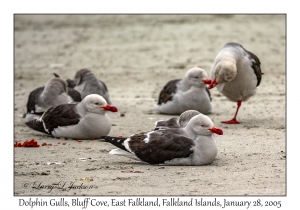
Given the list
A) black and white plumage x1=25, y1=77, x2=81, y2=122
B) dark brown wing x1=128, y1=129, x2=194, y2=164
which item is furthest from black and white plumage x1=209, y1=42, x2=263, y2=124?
dark brown wing x1=128, y1=129, x2=194, y2=164

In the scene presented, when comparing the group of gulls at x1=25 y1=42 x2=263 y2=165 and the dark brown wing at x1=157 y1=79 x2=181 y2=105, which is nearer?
the group of gulls at x1=25 y1=42 x2=263 y2=165

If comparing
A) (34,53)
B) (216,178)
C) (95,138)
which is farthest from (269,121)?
(34,53)

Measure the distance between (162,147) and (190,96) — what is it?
14.7 ft

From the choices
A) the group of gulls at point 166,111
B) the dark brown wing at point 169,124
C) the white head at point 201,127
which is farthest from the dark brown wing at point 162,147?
the dark brown wing at point 169,124

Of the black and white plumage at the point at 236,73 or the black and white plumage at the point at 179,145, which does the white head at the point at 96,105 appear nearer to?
the black and white plumage at the point at 179,145

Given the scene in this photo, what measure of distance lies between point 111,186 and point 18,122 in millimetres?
5419

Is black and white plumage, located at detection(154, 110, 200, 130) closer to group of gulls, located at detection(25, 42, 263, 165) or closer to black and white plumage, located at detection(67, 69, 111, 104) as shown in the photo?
group of gulls, located at detection(25, 42, 263, 165)

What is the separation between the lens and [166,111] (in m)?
12.9

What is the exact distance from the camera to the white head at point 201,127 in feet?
27.4

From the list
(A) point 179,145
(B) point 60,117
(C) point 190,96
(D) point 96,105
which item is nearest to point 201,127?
(A) point 179,145

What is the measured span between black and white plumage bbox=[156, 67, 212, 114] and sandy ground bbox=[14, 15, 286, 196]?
235 mm

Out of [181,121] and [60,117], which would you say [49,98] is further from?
[181,121]

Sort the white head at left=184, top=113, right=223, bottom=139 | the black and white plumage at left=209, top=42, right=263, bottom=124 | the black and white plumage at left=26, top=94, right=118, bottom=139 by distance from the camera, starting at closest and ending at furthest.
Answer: the white head at left=184, top=113, right=223, bottom=139 < the black and white plumage at left=26, top=94, right=118, bottom=139 < the black and white plumage at left=209, top=42, right=263, bottom=124

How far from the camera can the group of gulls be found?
8.31 metres
